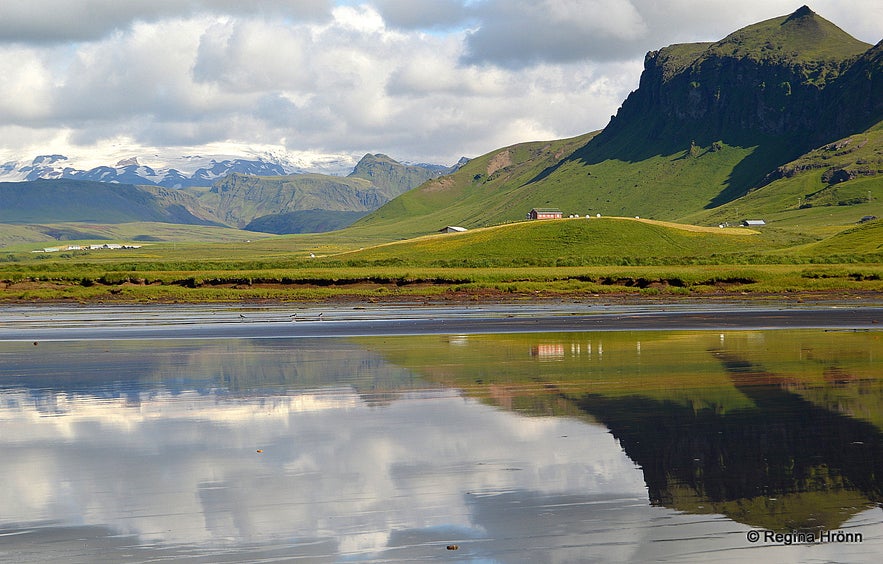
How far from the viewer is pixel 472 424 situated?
25.9 metres

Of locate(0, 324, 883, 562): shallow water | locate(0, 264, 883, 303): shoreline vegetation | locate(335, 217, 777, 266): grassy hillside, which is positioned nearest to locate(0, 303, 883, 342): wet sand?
locate(0, 264, 883, 303): shoreline vegetation

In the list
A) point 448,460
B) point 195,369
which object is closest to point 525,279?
point 195,369

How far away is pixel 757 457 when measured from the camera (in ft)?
69.6

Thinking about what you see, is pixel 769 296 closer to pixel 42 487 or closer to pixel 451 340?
pixel 451 340

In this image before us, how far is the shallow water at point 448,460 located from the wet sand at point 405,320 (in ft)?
54.6

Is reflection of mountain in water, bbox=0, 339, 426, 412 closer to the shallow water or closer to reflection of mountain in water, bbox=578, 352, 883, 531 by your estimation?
the shallow water

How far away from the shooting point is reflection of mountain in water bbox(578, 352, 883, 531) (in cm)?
1753

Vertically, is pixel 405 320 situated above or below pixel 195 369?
above

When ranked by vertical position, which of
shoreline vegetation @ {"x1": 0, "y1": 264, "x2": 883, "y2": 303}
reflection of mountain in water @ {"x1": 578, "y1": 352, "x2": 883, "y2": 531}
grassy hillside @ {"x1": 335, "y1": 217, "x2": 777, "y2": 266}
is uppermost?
grassy hillside @ {"x1": 335, "y1": 217, "x2": 777, "y2": 266}

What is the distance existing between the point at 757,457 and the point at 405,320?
45760 mm

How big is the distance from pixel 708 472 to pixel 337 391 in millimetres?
15326

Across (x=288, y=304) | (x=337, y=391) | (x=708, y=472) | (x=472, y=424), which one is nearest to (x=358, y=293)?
(x=288, y=304)

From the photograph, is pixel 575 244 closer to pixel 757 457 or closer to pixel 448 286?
pixel 448 286

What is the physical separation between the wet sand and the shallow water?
54.6 feet
